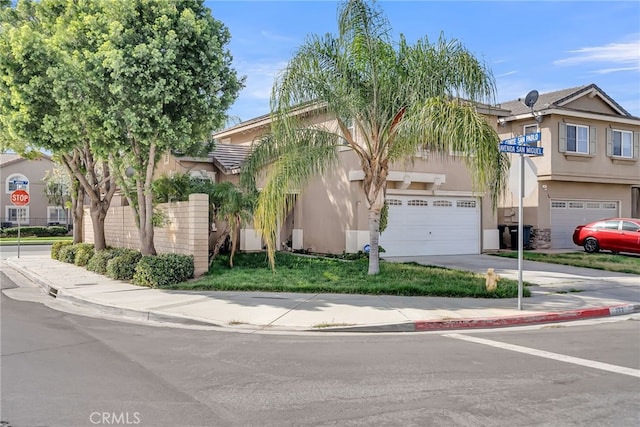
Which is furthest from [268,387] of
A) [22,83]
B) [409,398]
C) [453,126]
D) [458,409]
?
[22,83]

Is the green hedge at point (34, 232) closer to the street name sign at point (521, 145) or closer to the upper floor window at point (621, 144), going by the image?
the upper floor window at point (621, 144)

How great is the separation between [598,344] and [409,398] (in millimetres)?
4319

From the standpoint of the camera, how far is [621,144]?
2566cm

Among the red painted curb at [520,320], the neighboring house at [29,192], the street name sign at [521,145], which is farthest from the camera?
the neighboring house at [29,192]

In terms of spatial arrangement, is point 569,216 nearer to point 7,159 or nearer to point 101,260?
point 101,260

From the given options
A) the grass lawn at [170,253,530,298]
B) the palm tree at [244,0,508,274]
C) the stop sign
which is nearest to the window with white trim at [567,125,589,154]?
the grass lawn at [170,253,530,298]

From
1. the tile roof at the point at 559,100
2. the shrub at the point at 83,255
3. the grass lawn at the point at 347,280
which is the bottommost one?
the grass lawn at the point at 347,280

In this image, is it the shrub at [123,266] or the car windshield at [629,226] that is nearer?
the shrub at [123,266]

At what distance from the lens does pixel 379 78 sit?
13.1 m

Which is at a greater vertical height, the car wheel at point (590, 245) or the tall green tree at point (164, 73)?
the tall green tree at point (164, 73)

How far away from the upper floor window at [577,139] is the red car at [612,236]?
12.4ft

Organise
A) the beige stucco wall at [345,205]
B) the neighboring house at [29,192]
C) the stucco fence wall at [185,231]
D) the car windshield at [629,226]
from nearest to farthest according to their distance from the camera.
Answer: the stucco fence wall at [185,231], the beige stucco wall at [345,205], the car windshield at [629,226], the neighboring house at [29,192]

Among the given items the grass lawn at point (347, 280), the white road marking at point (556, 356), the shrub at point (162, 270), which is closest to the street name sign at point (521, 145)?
the grass lawn at point (347, 280)

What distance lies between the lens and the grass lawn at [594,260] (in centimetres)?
1720
